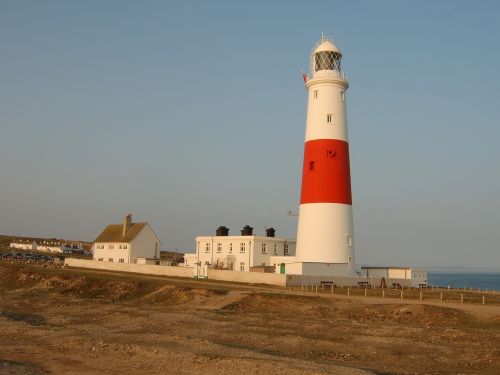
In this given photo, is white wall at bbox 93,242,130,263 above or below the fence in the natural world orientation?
above

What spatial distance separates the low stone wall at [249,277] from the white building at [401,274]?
1075 cm

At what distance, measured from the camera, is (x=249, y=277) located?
49.2 m

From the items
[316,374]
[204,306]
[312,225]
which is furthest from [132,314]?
[312,225]

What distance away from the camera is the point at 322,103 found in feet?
156

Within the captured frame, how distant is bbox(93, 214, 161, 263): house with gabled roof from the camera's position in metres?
74.4

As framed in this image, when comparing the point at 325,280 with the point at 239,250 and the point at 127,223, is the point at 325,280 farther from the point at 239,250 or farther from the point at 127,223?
the point at 127,223

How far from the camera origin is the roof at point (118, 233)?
246ft

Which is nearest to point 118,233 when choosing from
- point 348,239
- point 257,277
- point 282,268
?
point 282,268

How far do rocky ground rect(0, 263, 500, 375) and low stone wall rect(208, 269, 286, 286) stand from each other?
875 cm

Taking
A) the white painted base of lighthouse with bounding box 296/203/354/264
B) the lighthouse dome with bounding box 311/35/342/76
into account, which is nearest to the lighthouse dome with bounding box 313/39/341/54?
the lighthouse dome with bounding box 311/35/342/76

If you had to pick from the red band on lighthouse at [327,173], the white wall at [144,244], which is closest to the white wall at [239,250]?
the white wall at [144,244]

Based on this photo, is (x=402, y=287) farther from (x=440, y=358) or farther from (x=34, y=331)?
(x=34, y=331)

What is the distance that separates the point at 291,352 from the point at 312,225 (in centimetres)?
2642

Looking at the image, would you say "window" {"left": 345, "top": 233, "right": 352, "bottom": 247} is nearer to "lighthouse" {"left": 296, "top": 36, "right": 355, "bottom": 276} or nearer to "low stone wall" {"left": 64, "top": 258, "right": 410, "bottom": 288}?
"lighthouse" {"left": 296, "top": 36, "right": 355, "bottom": 276}
